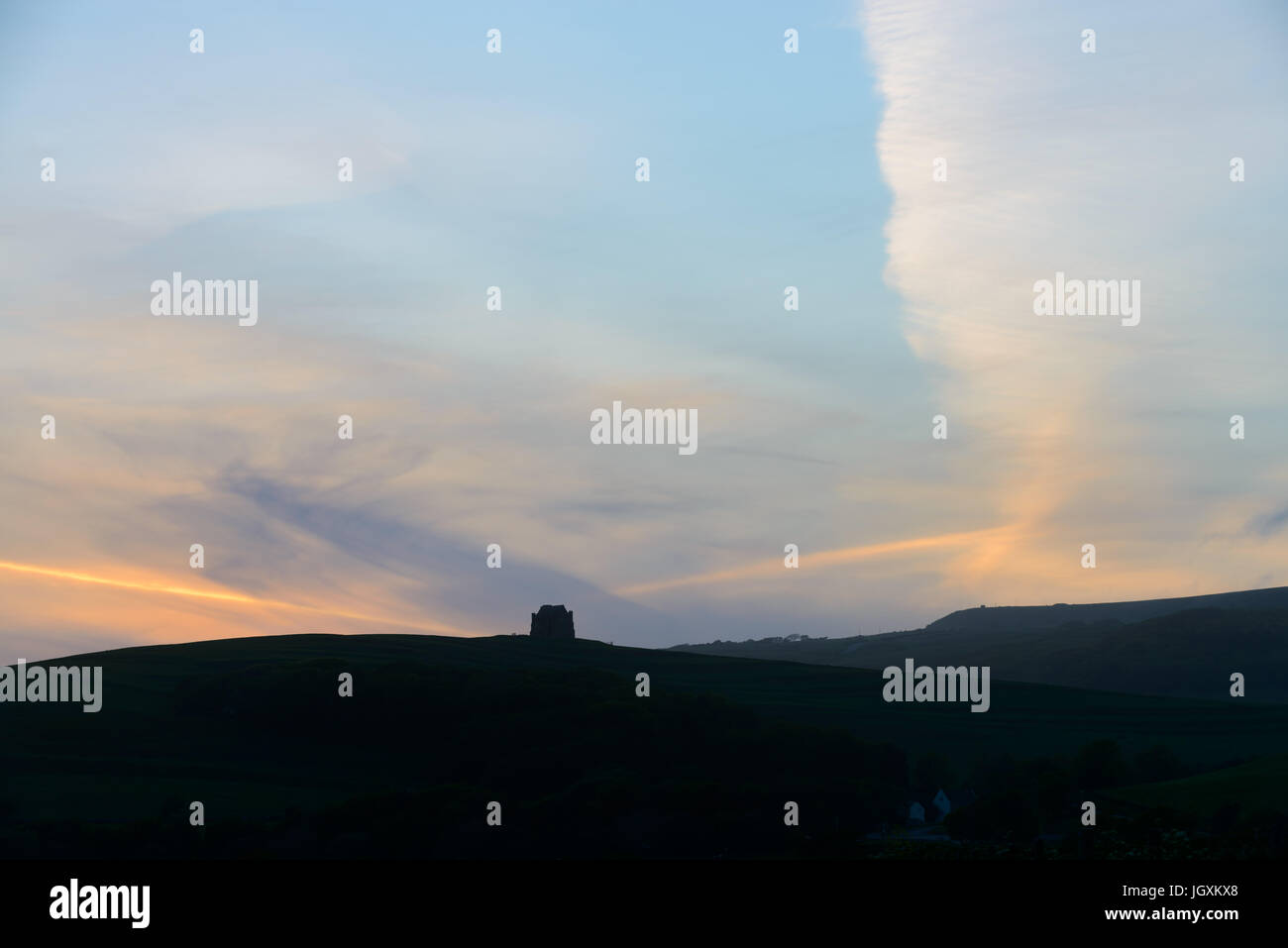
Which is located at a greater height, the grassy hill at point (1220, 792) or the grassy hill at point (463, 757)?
the grassy hill at point (463, 757)

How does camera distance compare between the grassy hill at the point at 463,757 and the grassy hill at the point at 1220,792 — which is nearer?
the grassy hill at the point at 463,757

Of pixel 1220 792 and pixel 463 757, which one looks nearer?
pixel 1220 792

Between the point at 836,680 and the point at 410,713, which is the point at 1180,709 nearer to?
the point at 836,680

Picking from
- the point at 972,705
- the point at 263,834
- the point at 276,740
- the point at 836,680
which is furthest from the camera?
the point at 836,680

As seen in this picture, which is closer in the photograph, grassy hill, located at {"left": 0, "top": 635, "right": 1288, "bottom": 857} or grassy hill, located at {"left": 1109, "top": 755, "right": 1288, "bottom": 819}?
grassy hill, located at {"left": 0, "top": 635, "right": 1288, "bottom": 857}

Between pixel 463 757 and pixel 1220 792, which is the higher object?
pixel 463 757

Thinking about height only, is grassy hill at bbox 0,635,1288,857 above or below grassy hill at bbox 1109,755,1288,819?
above
